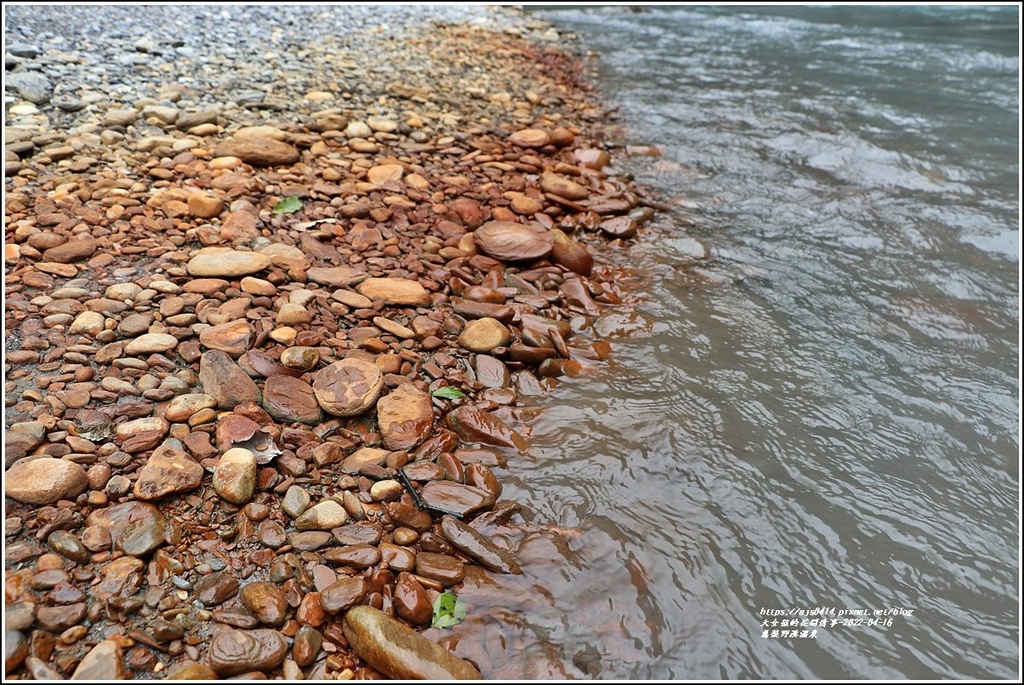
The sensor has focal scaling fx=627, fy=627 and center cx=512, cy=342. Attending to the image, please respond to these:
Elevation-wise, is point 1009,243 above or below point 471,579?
above

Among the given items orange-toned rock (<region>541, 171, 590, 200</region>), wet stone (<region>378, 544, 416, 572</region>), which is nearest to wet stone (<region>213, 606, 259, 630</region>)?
wet stone (<region>378, 544, 416, 572</region>)

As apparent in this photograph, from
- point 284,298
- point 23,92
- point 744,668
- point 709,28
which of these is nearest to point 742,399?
point 744,668

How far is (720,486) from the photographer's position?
8.31 feet

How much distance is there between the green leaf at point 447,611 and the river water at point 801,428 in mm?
235

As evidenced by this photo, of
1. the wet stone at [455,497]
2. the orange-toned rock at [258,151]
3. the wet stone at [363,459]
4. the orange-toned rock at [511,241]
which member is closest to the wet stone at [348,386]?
the wet stone at [363,459]

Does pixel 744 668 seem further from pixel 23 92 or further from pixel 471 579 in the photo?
pixel 23 92

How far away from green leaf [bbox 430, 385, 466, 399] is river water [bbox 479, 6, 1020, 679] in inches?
14.9

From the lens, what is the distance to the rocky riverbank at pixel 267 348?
1.87 m

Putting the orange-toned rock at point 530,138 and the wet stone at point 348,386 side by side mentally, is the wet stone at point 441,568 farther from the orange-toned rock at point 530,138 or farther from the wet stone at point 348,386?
the orange-toned rock at point 530,138

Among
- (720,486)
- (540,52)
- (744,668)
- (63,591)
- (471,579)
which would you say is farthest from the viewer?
(540,52)

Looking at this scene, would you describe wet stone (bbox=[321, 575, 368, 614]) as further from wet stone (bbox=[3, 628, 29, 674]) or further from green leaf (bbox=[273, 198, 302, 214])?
green leaf (bbox=[273, 198, 302, 214])

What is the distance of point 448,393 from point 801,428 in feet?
5.24

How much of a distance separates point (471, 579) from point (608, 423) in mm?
1012

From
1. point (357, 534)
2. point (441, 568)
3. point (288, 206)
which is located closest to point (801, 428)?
point (441, 568)
